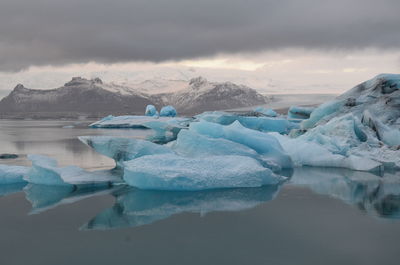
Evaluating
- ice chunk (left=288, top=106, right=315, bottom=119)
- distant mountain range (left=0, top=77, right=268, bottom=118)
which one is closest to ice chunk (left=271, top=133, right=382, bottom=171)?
ice chunk (left=288, top=106, right=315, bottom=119)

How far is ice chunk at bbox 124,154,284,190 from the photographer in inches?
258

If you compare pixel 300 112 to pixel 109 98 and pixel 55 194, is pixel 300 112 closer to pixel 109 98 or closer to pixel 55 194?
pixel 55 194

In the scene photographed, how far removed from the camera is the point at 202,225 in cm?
477

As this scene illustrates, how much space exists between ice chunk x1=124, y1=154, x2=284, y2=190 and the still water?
0.62 ft

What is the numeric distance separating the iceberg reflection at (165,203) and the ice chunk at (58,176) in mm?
567

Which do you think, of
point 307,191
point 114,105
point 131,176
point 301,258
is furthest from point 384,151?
point 114,105

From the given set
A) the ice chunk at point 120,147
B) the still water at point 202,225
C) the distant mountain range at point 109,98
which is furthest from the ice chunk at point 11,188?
the distant mountain range at point 109,98

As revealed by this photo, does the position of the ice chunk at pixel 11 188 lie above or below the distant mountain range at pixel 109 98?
above

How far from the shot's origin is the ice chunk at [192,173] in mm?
6555

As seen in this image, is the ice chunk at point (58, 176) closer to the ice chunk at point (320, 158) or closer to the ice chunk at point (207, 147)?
the ice chunk at point (207, 147)

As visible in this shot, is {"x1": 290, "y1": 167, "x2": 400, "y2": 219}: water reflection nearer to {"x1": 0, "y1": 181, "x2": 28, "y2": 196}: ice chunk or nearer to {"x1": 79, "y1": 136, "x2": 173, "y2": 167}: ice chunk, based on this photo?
{"x1": 79, "y1": 136, "x2": 173, "y2": 167}: ice chunk

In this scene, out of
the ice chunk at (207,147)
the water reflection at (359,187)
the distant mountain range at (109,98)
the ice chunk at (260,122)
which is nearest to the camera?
the water reflection at (359,187)

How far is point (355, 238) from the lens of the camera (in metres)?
4.31

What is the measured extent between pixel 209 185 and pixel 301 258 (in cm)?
315
